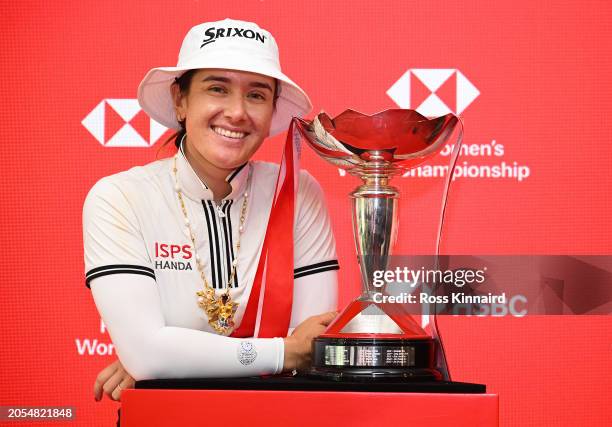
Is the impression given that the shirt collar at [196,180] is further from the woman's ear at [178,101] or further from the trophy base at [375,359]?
the trophy base at [375,359]

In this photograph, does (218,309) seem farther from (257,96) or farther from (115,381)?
(257,96)

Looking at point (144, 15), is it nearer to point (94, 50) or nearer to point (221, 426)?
point (94, 50)

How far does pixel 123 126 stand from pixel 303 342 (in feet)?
3.97

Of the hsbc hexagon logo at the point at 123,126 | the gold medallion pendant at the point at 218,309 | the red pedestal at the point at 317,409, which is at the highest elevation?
the hsbc hexagon logo at the point at 123,126

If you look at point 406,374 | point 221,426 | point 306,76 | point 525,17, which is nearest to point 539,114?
point 525,17

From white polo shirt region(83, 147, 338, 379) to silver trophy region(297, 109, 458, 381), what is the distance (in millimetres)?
335

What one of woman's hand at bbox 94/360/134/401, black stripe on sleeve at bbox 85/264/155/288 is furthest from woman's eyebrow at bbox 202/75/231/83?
woman's hand at bbox 94/360/134/401

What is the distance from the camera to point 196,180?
174 centimetres

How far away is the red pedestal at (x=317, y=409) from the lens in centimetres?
121

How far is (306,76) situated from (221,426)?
1441 mm

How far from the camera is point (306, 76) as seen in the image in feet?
8.30

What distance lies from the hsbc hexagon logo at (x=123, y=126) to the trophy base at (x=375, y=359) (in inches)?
51.0

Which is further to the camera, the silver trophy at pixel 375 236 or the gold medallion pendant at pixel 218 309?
the gold medallion pendant at pixel 218 309

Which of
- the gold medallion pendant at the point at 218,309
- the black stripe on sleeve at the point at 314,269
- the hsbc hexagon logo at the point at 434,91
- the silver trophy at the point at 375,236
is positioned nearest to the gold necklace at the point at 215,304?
the gold medallion pendant at the point at 218,309
